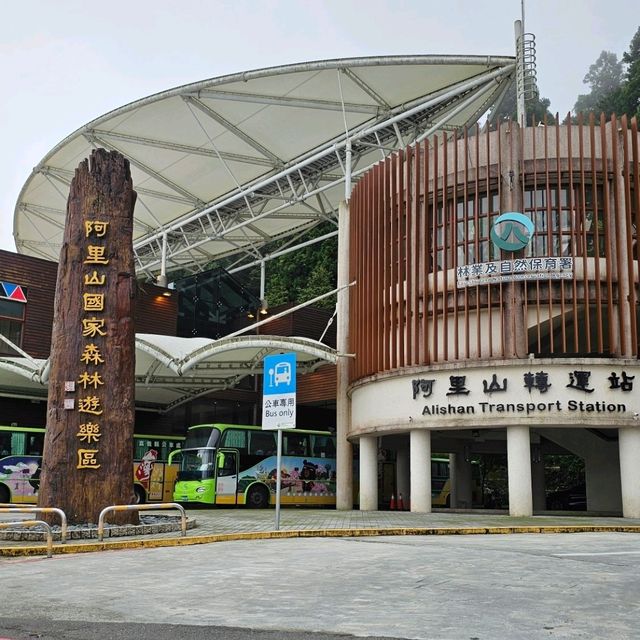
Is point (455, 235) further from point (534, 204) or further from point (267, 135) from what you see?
point (267, 135)

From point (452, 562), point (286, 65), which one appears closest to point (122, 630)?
point (452, 562)

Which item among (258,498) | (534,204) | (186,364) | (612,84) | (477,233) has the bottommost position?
(258,498)

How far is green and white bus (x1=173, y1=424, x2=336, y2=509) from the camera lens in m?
25.2

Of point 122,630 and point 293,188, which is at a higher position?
point 293,188

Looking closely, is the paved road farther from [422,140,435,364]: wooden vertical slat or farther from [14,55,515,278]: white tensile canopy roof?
[14,55,515,278]: white tensile canopy roof

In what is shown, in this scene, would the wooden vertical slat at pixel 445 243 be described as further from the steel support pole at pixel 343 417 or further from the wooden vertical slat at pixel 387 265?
the steel support pole at pixel 343 417

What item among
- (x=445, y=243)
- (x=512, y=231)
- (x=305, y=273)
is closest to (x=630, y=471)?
(x=512, y=231)

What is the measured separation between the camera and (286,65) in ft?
91.7

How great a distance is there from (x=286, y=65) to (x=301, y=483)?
1401 cm

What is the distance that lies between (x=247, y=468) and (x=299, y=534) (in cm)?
1218

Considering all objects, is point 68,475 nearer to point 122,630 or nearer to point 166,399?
point 122,630

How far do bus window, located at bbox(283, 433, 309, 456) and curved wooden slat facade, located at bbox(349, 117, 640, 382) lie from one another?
16.3 ft

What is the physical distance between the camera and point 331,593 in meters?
7.07

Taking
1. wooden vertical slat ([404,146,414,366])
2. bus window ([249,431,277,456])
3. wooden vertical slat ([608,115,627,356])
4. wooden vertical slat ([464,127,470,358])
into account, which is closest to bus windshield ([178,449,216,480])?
bus window ([249,431,277,456])
